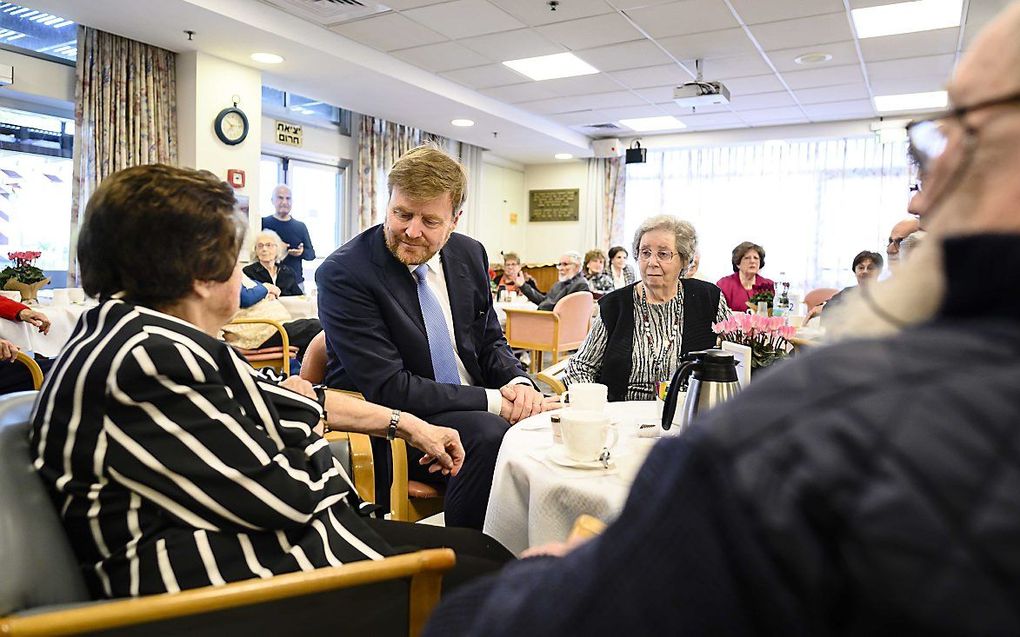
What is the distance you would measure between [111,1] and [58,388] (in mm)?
4595

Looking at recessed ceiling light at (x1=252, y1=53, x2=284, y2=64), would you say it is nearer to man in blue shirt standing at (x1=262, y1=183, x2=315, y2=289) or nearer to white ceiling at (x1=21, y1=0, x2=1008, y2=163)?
white ceiling at (x1=21, y1=0, x2=1008, y2=163)

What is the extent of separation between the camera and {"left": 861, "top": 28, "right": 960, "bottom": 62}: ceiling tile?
17.8 ft

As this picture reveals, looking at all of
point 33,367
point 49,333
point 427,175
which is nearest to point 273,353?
point 49,333

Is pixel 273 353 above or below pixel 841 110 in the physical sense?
below

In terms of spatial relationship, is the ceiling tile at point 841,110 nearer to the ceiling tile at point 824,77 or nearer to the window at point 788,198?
the window at point 788,198

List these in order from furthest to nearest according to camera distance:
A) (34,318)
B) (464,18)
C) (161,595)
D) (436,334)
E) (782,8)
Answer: (464,18), (782,8), (34,318), (436,334), (161,595)

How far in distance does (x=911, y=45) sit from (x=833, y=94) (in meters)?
1.68

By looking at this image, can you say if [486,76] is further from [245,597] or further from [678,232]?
[245,597]

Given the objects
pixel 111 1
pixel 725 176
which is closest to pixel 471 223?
pixel 725 176

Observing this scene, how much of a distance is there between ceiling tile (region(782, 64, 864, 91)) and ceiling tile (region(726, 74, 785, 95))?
12cm

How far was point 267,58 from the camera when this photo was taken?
19.0 feet

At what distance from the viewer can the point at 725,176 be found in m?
9.92

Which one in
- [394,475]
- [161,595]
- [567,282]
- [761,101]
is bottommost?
[394,475]

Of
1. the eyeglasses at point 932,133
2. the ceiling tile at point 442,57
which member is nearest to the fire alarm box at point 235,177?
the ceiling tile at point 442,57
